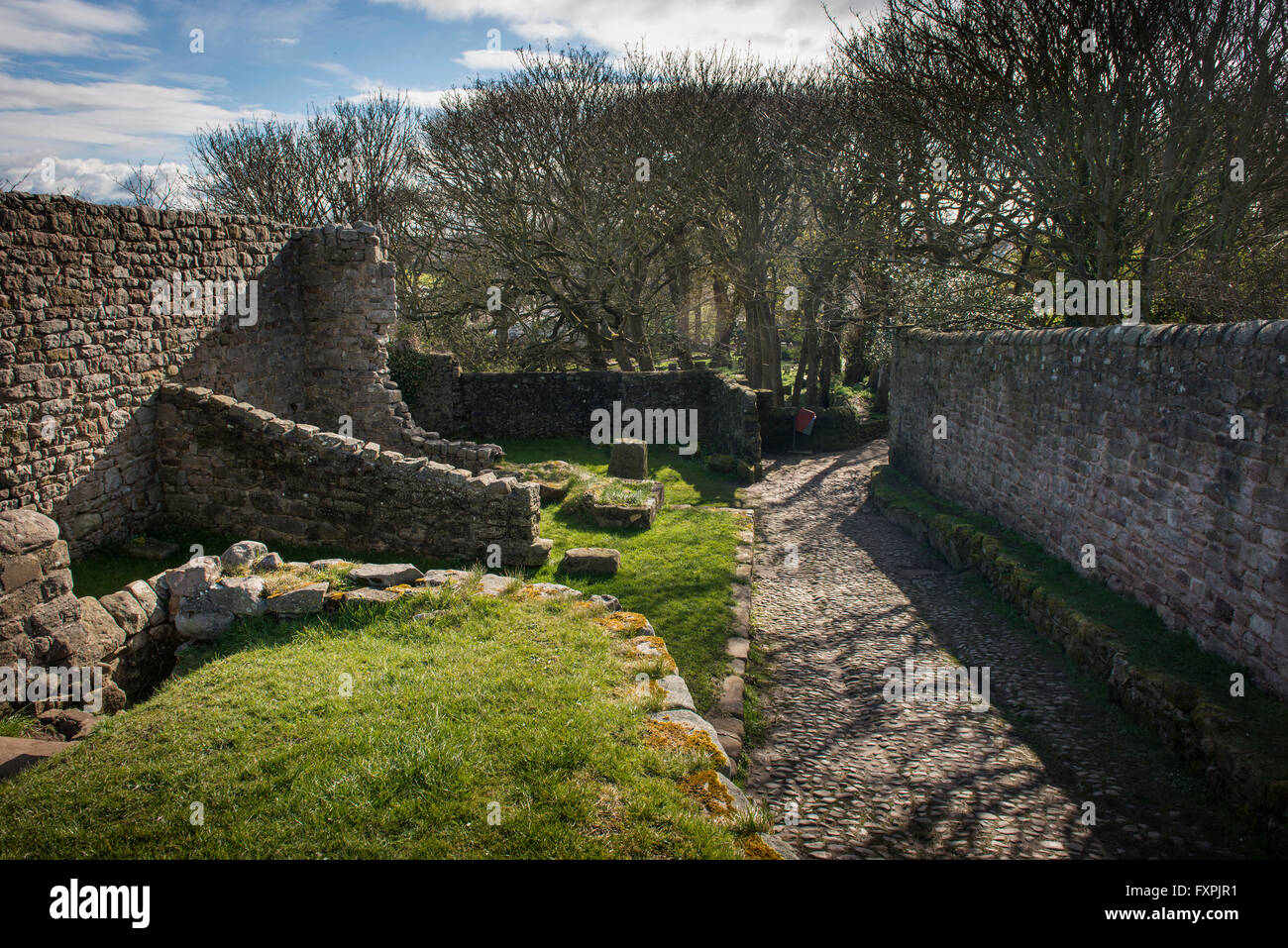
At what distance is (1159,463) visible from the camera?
7.27m

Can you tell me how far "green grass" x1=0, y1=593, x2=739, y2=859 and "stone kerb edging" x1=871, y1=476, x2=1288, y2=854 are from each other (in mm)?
3612

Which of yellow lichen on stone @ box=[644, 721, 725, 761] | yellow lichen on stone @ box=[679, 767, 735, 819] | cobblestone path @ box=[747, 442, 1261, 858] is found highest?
yellow lichen on stone @ box=[644, 721, 725, 761]

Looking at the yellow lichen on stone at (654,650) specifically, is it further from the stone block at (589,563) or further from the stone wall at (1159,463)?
the stone wall at (1159,463)

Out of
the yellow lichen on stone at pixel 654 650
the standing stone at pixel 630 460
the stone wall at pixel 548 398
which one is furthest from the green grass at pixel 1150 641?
the stone wall at pixel 548 398

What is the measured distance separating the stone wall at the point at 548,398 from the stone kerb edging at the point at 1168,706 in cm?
941

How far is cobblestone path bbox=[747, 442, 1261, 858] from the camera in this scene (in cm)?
487

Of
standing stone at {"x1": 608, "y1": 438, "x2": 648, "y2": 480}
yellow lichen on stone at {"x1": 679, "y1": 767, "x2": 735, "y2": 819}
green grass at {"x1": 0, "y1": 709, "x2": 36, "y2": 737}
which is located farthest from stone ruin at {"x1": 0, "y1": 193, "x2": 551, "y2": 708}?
standing stone at {"x1": 608, "y1": 438, "x2": 648, "y2": 480}

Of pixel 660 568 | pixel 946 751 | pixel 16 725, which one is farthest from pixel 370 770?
pixel 660 568

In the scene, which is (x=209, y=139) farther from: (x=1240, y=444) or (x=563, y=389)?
(x=1240, y=444)

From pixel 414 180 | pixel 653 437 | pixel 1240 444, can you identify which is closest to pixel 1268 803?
pixel 1240 444

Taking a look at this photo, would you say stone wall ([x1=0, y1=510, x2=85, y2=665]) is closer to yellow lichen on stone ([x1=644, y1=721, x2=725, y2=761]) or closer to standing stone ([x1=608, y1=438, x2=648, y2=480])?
yellow lichen on stone ([x1=644, y1=721, x2=725, y2=761])

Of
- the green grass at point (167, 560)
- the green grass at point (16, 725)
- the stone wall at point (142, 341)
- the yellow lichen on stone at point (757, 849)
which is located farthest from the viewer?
the green grass at point (167, 560)

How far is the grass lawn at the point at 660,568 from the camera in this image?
733 cm

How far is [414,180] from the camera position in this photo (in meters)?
26.4
